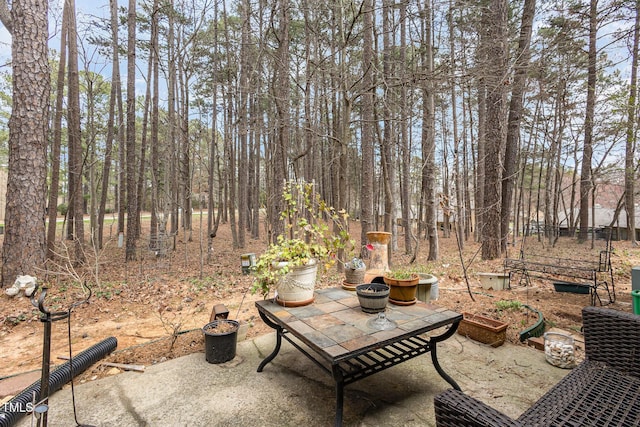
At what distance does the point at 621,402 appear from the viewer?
1210 mm

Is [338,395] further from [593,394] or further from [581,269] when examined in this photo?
[581,269]

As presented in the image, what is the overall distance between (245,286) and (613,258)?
7846mm

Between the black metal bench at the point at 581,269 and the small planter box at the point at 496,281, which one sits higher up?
the black metal bench at the point at 581,269

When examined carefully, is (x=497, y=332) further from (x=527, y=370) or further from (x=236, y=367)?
(x=236, y=367)

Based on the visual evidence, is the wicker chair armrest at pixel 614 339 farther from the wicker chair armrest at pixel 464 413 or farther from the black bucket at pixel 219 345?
the black bucket at pixel 219 345

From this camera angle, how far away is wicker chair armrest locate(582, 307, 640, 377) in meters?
1.43

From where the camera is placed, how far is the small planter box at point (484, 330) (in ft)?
8.59

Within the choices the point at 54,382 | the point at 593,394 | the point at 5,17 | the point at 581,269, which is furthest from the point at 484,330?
the point at 5,17

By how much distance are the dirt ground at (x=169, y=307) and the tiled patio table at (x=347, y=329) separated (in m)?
1.21

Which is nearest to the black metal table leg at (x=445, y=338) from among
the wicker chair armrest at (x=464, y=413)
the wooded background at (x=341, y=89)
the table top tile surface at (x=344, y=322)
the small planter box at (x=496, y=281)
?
the table top tile surface at (x=344, y=322)

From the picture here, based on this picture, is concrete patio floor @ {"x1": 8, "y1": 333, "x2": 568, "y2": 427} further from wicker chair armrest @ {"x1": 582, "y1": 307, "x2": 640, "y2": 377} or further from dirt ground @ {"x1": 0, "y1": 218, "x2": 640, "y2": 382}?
wicker chair armrest @ {"x1": 582, "y1": 307, "x2": 640, "y2": 377}

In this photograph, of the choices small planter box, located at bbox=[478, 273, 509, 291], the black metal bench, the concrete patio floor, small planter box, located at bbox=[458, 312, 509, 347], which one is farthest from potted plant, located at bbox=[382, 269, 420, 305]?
small planter box, located at bbox=[478, 273, 509, 291]

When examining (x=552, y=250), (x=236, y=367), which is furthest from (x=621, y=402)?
(x=552, y=250)

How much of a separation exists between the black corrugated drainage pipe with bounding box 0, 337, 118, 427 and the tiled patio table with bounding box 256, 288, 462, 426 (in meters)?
1.36
